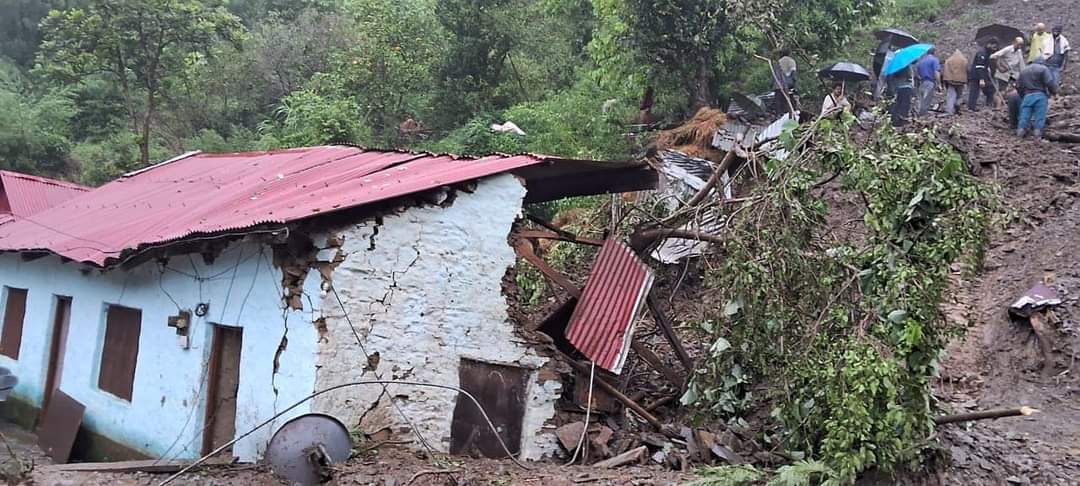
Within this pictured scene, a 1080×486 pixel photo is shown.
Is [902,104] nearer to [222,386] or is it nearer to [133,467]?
[222,386]

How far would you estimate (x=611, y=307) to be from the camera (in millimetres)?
8109

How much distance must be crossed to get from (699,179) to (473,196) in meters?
7.04

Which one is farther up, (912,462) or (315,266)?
(315,266)

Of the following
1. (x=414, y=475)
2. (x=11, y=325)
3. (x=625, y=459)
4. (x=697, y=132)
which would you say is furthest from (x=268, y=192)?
(x=697, y=132)

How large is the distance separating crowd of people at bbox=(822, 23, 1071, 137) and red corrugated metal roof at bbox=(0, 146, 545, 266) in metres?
8.46

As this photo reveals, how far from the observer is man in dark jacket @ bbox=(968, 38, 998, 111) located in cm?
1628

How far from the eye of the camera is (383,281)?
24.1 ft

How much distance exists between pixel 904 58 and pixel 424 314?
439 inches

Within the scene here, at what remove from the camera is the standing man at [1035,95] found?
43.5 ft

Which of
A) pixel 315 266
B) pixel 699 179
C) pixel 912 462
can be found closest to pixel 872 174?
pixel 912 462

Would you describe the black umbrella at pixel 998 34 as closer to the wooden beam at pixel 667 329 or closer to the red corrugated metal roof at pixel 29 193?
the wooden beam at pixel 667 329

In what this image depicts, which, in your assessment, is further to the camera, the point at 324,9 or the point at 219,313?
the point at 324,9

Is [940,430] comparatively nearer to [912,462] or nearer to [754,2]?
[912,462]

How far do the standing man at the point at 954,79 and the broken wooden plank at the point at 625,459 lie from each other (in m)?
12.4
